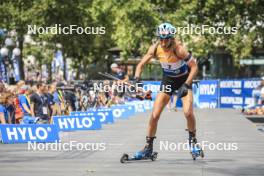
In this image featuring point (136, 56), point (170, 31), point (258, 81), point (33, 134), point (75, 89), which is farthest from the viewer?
point (136, 56)

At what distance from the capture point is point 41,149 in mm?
15258

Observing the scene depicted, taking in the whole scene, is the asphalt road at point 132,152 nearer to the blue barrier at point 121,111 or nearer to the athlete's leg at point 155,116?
the athlete's leg at point 155,116

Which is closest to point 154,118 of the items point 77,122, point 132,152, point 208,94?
point 132,152

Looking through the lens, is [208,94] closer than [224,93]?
No

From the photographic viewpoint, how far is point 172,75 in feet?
42.6

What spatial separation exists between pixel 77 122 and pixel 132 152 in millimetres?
5839

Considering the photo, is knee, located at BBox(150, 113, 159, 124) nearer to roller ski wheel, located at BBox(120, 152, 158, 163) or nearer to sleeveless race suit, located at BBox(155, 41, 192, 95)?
sleeveless race suit, located at BBox(155, 41, 192, 95)

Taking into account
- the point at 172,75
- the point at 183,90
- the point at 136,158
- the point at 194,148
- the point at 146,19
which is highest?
the point at 146,19

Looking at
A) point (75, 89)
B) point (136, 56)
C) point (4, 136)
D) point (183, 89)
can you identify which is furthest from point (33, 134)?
point (136, 56)

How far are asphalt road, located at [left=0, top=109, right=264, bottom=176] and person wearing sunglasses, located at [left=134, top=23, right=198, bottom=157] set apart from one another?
650 millimetres

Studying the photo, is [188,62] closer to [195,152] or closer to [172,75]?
[172,75]

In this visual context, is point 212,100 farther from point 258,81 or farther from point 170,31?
point 170,31

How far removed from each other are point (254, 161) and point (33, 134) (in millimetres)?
5225

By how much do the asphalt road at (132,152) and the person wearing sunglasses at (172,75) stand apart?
2.13 feet
